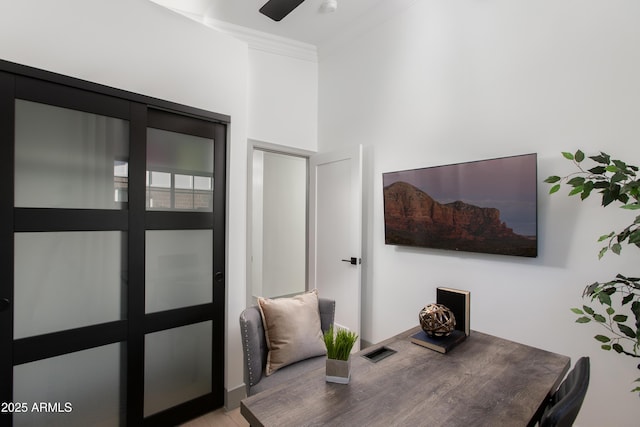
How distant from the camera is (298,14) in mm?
2939

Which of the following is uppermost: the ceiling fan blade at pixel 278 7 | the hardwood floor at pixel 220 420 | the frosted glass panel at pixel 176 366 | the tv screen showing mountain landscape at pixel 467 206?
the ceiling fan blade at pixel 278 7

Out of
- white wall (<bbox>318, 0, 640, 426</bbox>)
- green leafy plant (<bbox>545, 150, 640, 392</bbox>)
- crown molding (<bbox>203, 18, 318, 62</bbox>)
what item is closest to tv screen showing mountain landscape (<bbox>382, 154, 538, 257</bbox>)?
Answer: white wall (<bbox>318, 0, 640, 426</bbox>)

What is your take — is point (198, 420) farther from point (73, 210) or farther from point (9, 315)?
point (73, 210)

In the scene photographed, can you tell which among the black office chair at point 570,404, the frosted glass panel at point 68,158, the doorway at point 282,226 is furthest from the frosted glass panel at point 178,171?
the black office chair at point 570,404

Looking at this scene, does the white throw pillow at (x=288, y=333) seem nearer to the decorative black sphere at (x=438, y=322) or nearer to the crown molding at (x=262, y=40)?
the decorative black sphere at (x=438, y=322)

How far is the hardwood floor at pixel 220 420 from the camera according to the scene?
7.65ft

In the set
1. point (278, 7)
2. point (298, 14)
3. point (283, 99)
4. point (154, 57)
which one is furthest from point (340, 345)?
point (298, 14)

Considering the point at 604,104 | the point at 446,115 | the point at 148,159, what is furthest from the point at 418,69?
the point at 148,159

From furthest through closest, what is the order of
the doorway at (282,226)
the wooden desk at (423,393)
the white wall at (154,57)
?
1. the doorway at (282,226)
2. the white wall at (154,57)
3. the wooden desk at (423,393)

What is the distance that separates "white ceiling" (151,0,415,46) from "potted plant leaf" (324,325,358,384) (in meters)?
2.76

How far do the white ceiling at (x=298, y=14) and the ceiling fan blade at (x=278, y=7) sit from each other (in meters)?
0.90

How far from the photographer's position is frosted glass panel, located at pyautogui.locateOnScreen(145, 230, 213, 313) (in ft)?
7.24

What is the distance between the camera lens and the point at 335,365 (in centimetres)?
133

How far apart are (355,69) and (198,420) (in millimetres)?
3430
